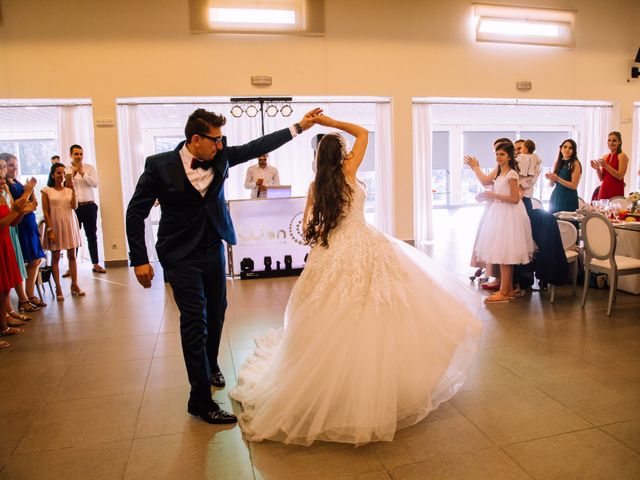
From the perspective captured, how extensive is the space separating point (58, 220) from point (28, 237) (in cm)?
73

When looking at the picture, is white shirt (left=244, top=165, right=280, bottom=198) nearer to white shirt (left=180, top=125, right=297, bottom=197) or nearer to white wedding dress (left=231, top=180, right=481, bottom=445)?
white shirt (left=180, top=125, right=297, bottom=197)

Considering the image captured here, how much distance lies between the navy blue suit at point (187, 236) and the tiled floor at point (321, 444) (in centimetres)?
40

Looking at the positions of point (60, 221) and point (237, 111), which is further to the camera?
point (237, 111)

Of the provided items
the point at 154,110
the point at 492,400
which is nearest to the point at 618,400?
the point at 492,400

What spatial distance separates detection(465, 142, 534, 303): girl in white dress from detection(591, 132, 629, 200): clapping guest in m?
2.87

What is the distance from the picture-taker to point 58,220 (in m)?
5.93

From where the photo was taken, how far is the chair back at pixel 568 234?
17.4 ft

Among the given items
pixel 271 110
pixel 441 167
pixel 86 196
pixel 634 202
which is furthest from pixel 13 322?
pixel 441 167

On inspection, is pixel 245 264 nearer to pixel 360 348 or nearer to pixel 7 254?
pixel 7 254

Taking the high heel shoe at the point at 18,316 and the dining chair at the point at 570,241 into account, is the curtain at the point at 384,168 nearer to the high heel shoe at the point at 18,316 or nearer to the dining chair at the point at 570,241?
the dining chair at the point at 570,241

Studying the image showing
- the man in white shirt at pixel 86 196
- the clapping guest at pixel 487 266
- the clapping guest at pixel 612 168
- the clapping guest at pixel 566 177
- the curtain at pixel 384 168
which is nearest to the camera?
the clapping guest at pixel 487 266

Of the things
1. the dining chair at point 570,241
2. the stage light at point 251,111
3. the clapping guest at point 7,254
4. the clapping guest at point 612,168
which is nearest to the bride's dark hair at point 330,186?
the clapping guest at point 7,254

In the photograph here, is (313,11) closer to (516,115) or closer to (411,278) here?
(411,278)

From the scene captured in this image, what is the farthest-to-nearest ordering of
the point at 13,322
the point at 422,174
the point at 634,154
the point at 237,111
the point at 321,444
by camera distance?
1. the point at 634,154
2. the point at 422,174
3. the point at 237,111
4. the point at 13,322
5. the point at 321,444
